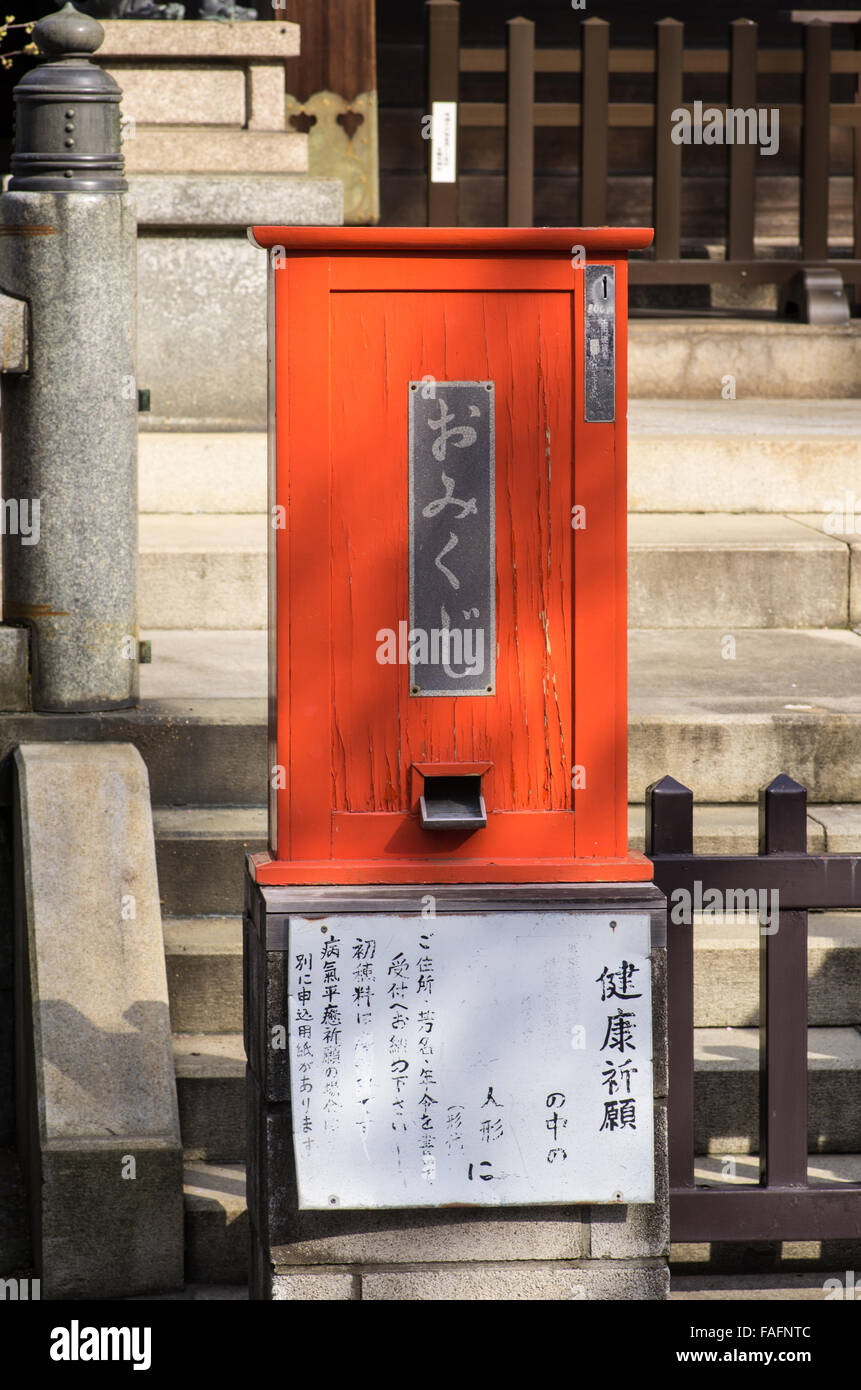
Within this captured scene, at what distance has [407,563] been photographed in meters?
3.12

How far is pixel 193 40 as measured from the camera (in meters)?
8.07

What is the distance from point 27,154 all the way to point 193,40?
347 cm

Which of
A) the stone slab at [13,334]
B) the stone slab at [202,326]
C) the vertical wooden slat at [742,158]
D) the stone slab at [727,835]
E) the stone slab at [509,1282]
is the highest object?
the vertical wooden slat at [742,158]

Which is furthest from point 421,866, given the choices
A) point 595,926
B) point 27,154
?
point 27,154

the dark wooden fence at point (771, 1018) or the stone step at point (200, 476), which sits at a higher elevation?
the stone step at point (200, 476)

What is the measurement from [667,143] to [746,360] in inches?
51.6

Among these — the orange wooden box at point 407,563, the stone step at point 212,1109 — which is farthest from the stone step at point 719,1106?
the orange wooden box at point 407,563

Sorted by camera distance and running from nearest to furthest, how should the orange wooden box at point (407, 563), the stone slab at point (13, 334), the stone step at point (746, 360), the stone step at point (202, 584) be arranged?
1. the orange wooden box at point (407, 563)
2. the stone slab at point (13, 334)
3. the stone step at point (202, 584)
4. the stone step at point (746, 360)

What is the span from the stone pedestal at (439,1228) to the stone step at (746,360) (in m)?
6.84

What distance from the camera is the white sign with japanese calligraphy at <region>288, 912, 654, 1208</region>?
316cm

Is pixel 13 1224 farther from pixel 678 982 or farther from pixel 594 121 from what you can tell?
pixel 594 121

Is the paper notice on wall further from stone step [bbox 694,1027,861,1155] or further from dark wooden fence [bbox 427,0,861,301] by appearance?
stone step [bbox 694,1027,861,1155]

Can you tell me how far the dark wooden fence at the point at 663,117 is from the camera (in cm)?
979

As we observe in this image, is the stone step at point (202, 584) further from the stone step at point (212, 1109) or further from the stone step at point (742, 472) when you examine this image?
the stone step at point (212, 1109)
